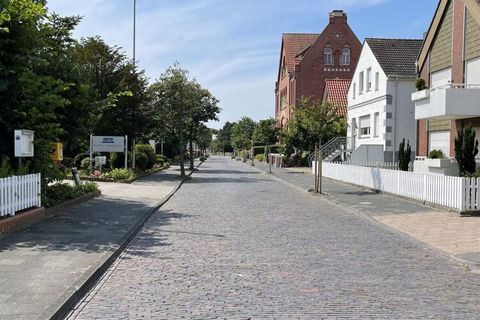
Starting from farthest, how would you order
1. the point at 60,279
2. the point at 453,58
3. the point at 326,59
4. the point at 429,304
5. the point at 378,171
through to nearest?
1. the point at 326,59
2. the point at 453,58
3. the point at 378,171
4. the point at 60,279
5. the point at 429,304

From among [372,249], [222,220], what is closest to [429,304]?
[372,249]

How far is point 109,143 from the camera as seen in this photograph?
30422 millimetres

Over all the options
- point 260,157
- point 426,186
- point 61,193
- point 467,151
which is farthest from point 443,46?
point 260,157

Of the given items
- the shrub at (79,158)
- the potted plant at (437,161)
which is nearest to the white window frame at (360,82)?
the potted plant at (437,161)

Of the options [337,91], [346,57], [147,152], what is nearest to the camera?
[147,152]

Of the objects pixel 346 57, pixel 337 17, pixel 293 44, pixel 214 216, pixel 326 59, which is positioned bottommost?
pixel 214 216

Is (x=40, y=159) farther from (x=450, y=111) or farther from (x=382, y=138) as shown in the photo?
(x=382, y=138)

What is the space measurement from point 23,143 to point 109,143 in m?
17.7

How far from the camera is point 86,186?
19.1 meters

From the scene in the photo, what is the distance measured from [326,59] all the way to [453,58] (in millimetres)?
38545

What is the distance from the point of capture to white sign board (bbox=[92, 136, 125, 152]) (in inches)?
1195

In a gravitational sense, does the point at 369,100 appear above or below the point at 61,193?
above

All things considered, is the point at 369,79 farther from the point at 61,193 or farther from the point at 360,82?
the point at 61,193

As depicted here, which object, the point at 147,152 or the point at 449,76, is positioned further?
the point at 147,152
